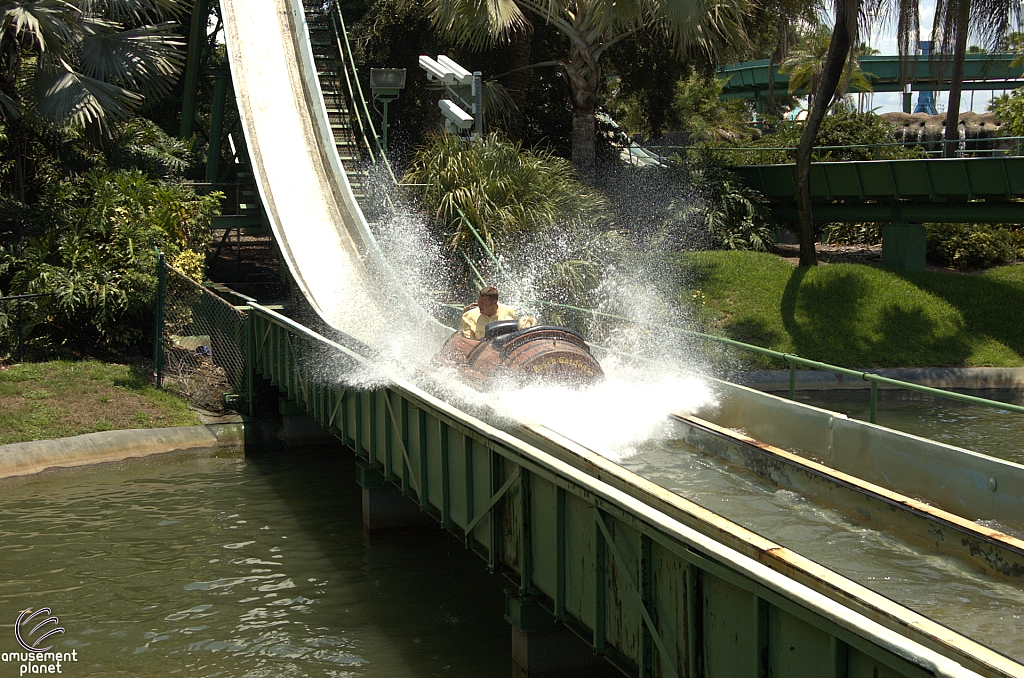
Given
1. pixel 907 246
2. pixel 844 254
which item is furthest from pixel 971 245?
pixel 844 254

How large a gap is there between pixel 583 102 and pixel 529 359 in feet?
48.2

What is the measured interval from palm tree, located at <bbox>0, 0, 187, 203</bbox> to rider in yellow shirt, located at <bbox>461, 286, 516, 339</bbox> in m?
9.62

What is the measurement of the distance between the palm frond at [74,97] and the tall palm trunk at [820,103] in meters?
13.7

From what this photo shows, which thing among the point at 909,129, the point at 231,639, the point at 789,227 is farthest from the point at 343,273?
the point at 909,129

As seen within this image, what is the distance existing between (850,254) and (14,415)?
20.4 metres

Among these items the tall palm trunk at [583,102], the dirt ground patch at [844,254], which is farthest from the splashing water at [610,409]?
the dirt ground patch at [844,254]

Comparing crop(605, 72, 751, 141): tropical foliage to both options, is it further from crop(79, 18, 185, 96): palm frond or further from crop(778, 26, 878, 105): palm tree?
crop(79, 18, 185, 96): palm frond

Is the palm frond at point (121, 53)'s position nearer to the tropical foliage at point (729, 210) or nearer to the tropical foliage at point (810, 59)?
the tropical foliage at point (729, 210)

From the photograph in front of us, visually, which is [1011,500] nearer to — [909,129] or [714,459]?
[714,459]

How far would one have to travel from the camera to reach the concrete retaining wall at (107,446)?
42.6ft

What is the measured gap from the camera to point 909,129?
1769 inches

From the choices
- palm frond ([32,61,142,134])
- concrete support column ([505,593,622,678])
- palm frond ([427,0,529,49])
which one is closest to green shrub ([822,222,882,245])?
palm frond ([427,0,529,49])

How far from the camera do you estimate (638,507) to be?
5.39m

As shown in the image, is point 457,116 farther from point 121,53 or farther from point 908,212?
point 908,212
